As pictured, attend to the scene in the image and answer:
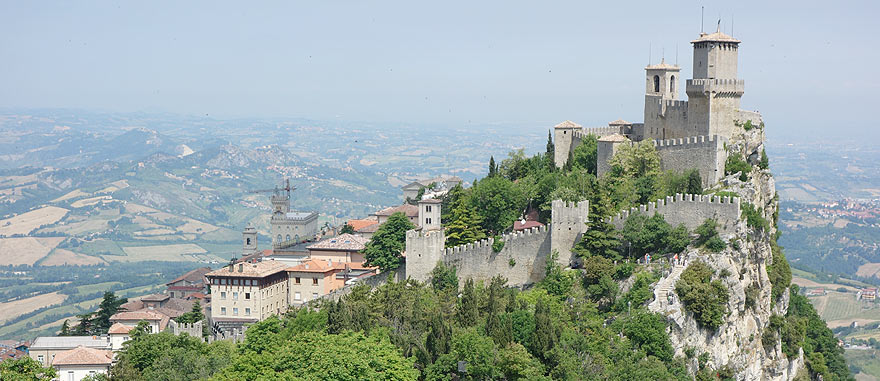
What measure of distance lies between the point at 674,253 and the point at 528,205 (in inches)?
508

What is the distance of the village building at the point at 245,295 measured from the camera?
205ft

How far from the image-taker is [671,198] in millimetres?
52406

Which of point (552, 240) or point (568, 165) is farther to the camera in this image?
point (568, 165)

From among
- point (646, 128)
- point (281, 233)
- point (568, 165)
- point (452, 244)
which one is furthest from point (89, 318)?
point (281, 233)

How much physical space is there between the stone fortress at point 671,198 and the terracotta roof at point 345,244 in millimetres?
10722

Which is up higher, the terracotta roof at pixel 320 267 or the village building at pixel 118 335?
the terracotta roof at pixel 320 267

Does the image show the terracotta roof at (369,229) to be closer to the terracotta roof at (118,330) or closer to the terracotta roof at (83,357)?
the terracotta roof at (118,330)

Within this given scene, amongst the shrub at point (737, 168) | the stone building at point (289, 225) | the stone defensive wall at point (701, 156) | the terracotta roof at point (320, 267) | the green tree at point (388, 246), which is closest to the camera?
the stone defensive wall at point (701, 156)

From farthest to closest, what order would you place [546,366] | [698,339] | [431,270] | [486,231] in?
1. [486,231]
2. [431,270]
3. [698,339]
4. [546,366]

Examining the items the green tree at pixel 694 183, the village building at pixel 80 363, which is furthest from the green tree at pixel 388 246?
the green tree at pixel 694 183

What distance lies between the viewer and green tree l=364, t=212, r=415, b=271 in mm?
60375

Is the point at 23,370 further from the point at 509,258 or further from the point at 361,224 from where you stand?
the point at 361,224

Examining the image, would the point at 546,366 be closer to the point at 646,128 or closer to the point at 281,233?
the point at 646,128

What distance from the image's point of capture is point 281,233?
12644 cm
